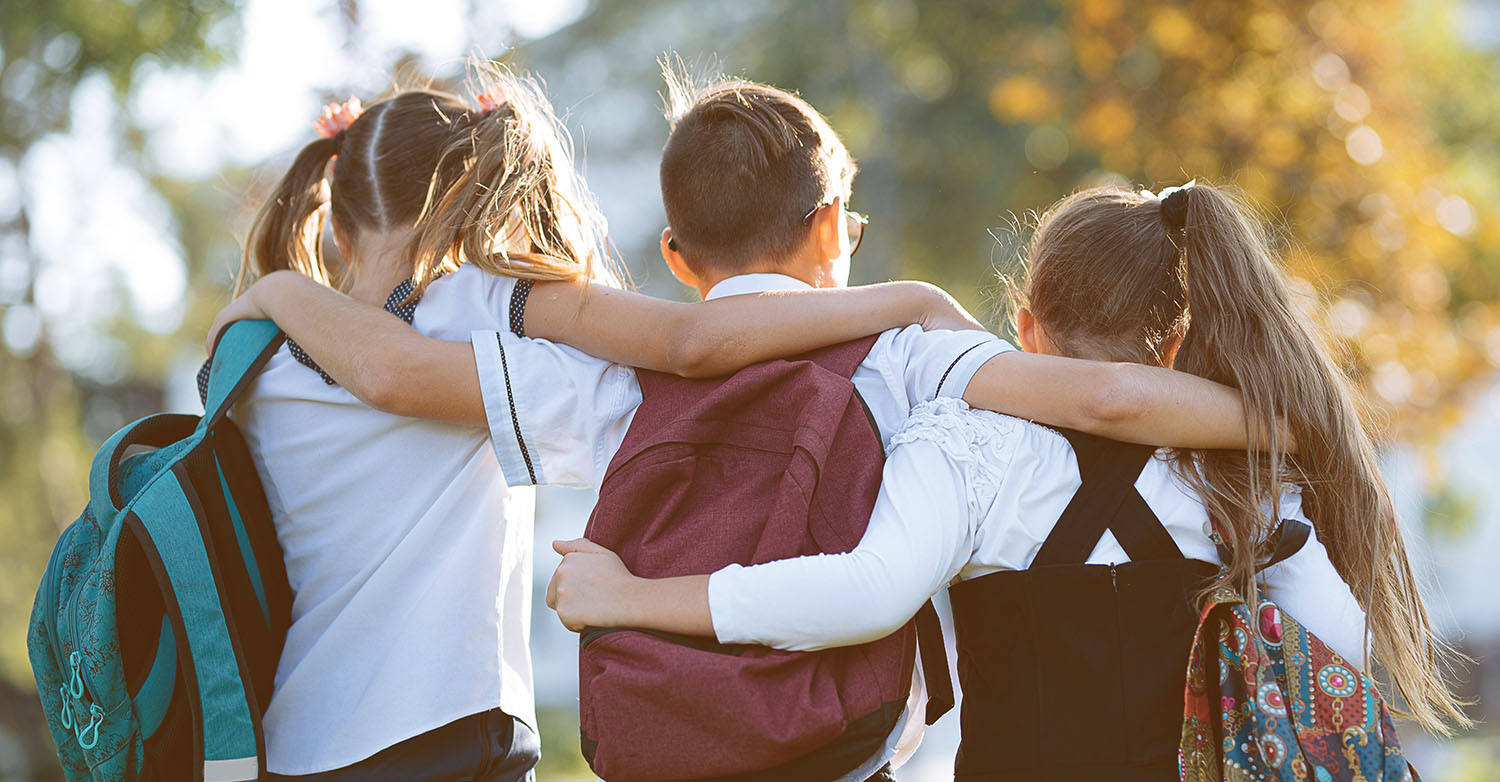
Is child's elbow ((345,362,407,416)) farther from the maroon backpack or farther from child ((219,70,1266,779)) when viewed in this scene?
the maroon backpack

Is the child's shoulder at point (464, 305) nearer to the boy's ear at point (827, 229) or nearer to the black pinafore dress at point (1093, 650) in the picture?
the boy's ear at point (827, 229)

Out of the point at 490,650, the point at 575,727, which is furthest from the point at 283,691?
the point at 575,727

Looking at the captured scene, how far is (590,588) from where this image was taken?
1.70m

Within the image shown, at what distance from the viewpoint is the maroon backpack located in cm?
158

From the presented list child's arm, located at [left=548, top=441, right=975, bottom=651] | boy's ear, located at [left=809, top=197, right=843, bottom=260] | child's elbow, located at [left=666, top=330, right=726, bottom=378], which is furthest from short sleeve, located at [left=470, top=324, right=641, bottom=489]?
boy's ear, located at [left=809, top=197, right=843, bottom=260]

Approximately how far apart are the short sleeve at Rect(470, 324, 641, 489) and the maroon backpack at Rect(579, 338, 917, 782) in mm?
100

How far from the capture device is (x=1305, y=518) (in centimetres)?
184

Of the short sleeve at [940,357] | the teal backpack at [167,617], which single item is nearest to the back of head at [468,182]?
the teal backpack at [167,617]

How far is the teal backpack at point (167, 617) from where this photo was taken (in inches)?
70.9

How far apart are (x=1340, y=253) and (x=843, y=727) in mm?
4421

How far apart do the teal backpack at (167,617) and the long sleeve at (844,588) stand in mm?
778

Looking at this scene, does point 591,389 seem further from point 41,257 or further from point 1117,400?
point 41,257

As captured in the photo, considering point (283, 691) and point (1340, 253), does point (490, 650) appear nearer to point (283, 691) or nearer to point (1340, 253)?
point (283, 691)

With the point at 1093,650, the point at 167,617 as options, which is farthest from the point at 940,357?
the point at 167,617
